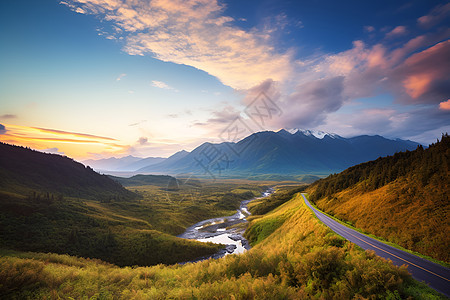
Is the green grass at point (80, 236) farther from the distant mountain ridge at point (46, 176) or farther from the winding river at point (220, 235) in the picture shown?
the distant mountain ridge at point (46, 176)

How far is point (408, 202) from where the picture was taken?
81.4 ft

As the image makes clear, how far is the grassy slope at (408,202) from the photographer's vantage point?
62.5ft

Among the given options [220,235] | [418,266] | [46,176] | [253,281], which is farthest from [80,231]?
[46,176]

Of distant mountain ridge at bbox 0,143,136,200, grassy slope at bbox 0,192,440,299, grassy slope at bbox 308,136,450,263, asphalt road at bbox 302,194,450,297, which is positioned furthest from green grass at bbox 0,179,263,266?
asphalt road at bbox 302,194,450,297

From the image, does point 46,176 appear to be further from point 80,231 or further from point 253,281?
point 253,281

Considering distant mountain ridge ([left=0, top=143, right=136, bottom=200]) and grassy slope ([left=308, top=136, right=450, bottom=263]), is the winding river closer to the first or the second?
grassy slope ([left=308, top=136, right=450, bottom=263])

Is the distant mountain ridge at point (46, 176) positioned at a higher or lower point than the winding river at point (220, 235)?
higher

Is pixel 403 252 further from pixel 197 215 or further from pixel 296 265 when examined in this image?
pixel 197 215

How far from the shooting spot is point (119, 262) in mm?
40750

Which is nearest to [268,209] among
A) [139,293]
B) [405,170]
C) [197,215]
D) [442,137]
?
[197,215]

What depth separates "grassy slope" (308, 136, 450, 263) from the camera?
19.0 meters

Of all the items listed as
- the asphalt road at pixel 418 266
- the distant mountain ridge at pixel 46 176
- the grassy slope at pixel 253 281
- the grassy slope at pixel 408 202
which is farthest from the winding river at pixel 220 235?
the distant mountain ridge at pixel 46 176

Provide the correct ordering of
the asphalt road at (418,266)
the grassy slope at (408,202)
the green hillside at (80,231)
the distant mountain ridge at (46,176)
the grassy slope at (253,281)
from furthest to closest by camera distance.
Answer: the distant mountain ridge at (46,176)
the green hillside at (80,231)
the grassy slope at (408,202)
the asphalt road at (418,266)
the grassy slope at (253,281)

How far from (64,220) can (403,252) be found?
65.5 metres
